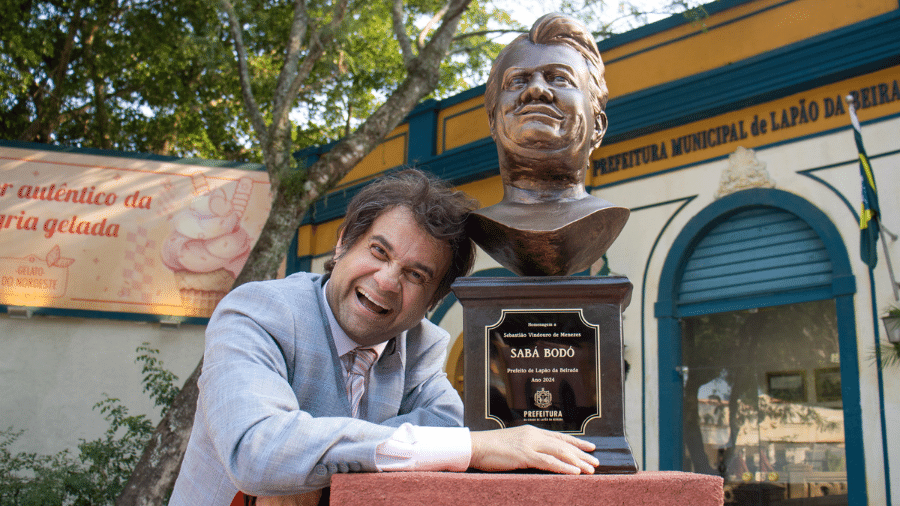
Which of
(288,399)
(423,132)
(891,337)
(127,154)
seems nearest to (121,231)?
(127,154)

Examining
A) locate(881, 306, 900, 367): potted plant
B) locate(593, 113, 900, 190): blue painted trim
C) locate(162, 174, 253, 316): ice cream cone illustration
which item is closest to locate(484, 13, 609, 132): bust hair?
locate(881, 306, 900, 367): potted plant

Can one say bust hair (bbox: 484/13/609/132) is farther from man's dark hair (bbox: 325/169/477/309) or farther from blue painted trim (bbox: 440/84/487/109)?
blue painted trim (bbox: 440/84/487/109)

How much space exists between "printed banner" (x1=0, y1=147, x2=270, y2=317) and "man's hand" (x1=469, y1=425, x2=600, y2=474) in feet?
30.2

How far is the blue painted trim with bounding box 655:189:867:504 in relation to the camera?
587 cm

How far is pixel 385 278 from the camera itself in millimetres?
2141

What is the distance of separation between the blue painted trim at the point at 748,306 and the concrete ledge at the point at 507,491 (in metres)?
4.91

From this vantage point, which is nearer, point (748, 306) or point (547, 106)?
point (547, 106)

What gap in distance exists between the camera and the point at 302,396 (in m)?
2.04

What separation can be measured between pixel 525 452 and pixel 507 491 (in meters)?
0.13

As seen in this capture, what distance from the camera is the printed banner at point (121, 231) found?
398 inches

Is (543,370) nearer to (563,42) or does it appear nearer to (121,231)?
(563,42)

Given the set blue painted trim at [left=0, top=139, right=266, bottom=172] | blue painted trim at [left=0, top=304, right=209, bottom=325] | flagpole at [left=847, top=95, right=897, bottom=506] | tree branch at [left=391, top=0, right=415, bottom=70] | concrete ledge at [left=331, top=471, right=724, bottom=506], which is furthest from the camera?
blue painted trim at [left=0, top=139, right=266, bottom=172]

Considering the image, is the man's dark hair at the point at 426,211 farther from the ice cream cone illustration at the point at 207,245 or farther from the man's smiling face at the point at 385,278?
the ice cream cone illustration at the point at 207,245

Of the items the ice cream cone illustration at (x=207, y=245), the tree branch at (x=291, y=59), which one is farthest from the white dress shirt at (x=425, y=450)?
the ice cream cone illustration at (x=207, y=245)
